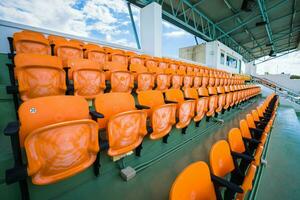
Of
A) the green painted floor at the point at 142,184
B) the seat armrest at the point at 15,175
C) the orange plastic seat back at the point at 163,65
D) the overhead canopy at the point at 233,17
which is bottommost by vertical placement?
the green painted floor at the point at 142,184

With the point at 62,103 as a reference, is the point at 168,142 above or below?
below

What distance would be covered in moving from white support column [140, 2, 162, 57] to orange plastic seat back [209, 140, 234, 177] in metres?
5.08

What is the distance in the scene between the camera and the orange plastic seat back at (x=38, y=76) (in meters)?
1.41

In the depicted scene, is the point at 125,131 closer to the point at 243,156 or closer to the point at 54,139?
the point at 54,139

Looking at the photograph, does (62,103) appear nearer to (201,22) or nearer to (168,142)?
(168,142)

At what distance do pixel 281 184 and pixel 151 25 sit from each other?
18.8 ft

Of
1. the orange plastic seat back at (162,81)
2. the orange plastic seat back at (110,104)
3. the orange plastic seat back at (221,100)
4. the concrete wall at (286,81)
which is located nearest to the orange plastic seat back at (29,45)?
the orange plastic seat back at (110,104)

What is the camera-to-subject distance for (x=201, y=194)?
0.79 metres

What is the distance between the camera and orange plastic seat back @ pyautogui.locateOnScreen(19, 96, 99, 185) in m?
0.81

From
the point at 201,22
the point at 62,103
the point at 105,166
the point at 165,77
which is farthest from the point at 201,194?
the point at 201,22

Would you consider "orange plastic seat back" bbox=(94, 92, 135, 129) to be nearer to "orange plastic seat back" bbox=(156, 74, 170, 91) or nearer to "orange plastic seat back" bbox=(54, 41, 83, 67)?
"orange plastic seat back" bbox=(156, 74, 170, 91)

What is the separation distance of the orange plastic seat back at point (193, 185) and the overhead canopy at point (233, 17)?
658cm

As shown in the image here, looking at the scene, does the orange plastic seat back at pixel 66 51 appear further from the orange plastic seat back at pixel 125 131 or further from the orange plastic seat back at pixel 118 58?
the orange plastic seat back at pixel 125 131

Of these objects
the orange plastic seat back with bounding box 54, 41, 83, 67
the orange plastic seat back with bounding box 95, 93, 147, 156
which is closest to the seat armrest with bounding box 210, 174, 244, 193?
the orange plastic seat back with bounding box 95, 93, 147, 156
